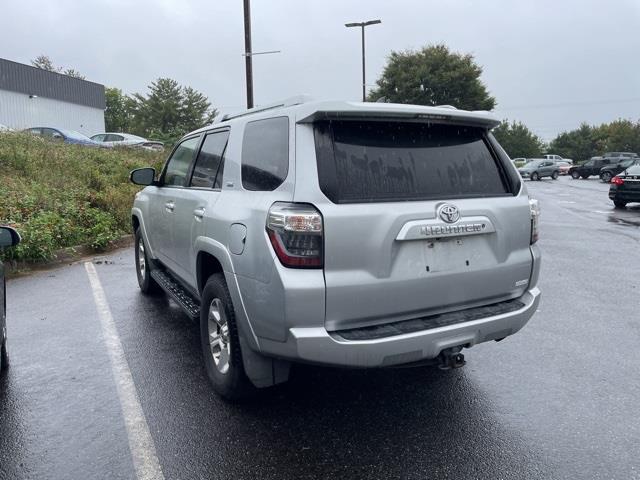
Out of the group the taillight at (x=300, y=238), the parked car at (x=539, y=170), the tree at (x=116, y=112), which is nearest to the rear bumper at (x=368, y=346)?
the taillight at (x=300, y=238)

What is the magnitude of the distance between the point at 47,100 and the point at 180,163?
3686cm

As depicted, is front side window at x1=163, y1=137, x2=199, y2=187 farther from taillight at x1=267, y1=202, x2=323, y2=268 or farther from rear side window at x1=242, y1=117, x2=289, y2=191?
taillight at x1=267, y1=202, x2=323, y2=268

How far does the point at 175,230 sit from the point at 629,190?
1615cm

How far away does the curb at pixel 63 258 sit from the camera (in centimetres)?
791

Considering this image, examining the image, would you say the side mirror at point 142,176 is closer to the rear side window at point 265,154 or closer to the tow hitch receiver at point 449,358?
the rear side window at point 265,154

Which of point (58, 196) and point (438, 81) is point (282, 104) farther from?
point (438, 81)

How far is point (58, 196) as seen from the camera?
10836 millimetres

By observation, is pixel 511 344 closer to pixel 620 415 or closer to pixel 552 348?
pixel 552 348

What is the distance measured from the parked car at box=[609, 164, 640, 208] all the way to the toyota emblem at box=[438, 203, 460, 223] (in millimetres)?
15998

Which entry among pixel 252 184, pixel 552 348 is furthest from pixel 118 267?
pixel 552 348

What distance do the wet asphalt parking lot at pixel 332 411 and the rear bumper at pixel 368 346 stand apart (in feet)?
1.80

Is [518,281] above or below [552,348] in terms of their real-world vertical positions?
above

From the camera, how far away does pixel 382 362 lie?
278 centimetres

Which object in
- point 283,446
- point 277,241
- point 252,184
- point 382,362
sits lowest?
point 283,446
